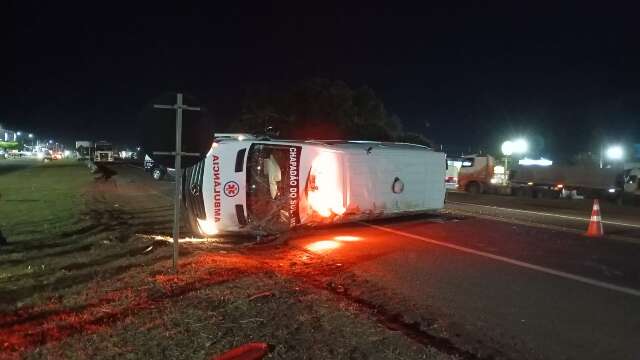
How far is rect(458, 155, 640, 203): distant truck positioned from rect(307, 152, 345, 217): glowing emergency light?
2229 cm

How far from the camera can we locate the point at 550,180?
1271 inches

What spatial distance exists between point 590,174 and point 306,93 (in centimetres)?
2667

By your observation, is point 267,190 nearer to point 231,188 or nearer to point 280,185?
point 280,185

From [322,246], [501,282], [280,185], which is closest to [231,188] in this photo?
[280,185]

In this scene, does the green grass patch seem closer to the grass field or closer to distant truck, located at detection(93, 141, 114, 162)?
the grass field

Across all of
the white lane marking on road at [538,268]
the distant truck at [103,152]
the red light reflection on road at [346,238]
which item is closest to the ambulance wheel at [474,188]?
the white lane marking on road at [538,268]

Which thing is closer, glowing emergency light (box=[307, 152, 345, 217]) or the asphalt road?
the asphalt road

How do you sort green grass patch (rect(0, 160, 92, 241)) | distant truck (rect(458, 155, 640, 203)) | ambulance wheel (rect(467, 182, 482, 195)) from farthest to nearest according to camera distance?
ambulance wheel (rect(467, 182, 482, 195)) < distant truck (rect(458, 155, 640, 203)) < green grass patch (rect(0, 160, 92, 241))

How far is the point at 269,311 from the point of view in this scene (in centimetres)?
Answer: 591

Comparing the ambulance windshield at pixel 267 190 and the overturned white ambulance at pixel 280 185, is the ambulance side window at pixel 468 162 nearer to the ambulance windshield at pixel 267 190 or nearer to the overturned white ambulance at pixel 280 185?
the overturned white ambulance at pixel 280 185

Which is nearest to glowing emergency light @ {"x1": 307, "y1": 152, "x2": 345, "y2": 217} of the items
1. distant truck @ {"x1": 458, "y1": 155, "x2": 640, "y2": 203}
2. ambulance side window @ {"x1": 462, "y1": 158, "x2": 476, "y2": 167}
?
distant truck @ {"x1": 458, "y1": 155, "x2": 640, "y2": 203}

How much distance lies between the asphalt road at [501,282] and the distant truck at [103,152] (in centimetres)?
7300

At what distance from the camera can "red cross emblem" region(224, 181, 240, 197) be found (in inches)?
422

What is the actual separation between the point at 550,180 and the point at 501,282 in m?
26.6
